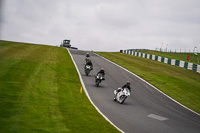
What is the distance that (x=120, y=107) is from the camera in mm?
16031

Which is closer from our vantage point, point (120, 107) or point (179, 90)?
point (120, 107)

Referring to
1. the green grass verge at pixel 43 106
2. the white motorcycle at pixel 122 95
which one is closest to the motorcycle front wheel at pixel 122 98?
the white motorcycle at pixel 122 95

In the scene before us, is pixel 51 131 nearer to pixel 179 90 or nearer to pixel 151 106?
pixel 151 106

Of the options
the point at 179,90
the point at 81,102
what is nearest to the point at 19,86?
the point at 81,102

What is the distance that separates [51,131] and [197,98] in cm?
1711

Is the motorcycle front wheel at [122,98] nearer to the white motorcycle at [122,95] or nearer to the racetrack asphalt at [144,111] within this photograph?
the white motorcycle at [122,95]

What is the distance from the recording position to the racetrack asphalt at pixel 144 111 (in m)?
12.7

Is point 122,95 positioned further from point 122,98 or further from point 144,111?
point 144,111

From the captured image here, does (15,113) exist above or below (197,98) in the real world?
above

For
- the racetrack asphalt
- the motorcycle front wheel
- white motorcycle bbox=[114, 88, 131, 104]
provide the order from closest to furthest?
1. the racetrack asphalt
2. white motorcycle bbox=[114, 88, 131, 104]
3. the motorcycle front wheel

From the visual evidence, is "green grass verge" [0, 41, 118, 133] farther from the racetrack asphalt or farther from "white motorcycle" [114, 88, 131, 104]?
"white motorcycle" [114, 88, 131, 104]

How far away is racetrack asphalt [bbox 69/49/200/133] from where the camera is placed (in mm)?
12703

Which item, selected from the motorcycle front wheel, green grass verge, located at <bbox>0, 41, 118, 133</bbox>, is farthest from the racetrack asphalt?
green grass verge, located at <bbox>0, 41, 118, 133</bbox>

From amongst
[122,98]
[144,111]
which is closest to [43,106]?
[122,98]
